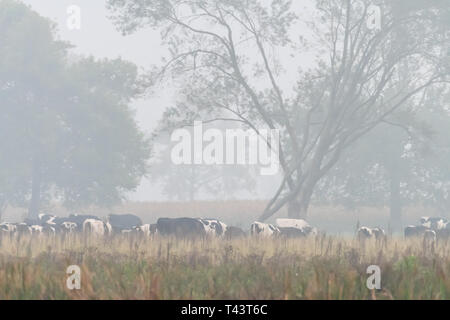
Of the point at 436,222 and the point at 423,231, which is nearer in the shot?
the point at 423,231

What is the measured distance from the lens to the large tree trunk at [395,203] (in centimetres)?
4572

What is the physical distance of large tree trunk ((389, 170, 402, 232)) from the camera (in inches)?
1800

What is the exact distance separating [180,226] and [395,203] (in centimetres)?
2381

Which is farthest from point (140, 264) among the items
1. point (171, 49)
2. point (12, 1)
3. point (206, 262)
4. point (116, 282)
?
point (12, 1)

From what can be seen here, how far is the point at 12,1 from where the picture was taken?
48438 millimetres

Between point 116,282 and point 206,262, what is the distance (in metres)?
4.35

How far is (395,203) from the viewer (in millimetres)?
46312

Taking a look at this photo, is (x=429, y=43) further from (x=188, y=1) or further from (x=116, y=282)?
(x=116, y=282)

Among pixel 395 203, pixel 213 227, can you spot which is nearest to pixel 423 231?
pixel 213 227

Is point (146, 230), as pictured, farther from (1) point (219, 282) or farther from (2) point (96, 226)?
(1) point (219, 282)

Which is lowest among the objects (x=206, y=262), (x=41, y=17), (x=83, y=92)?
(x=206, y=262)
